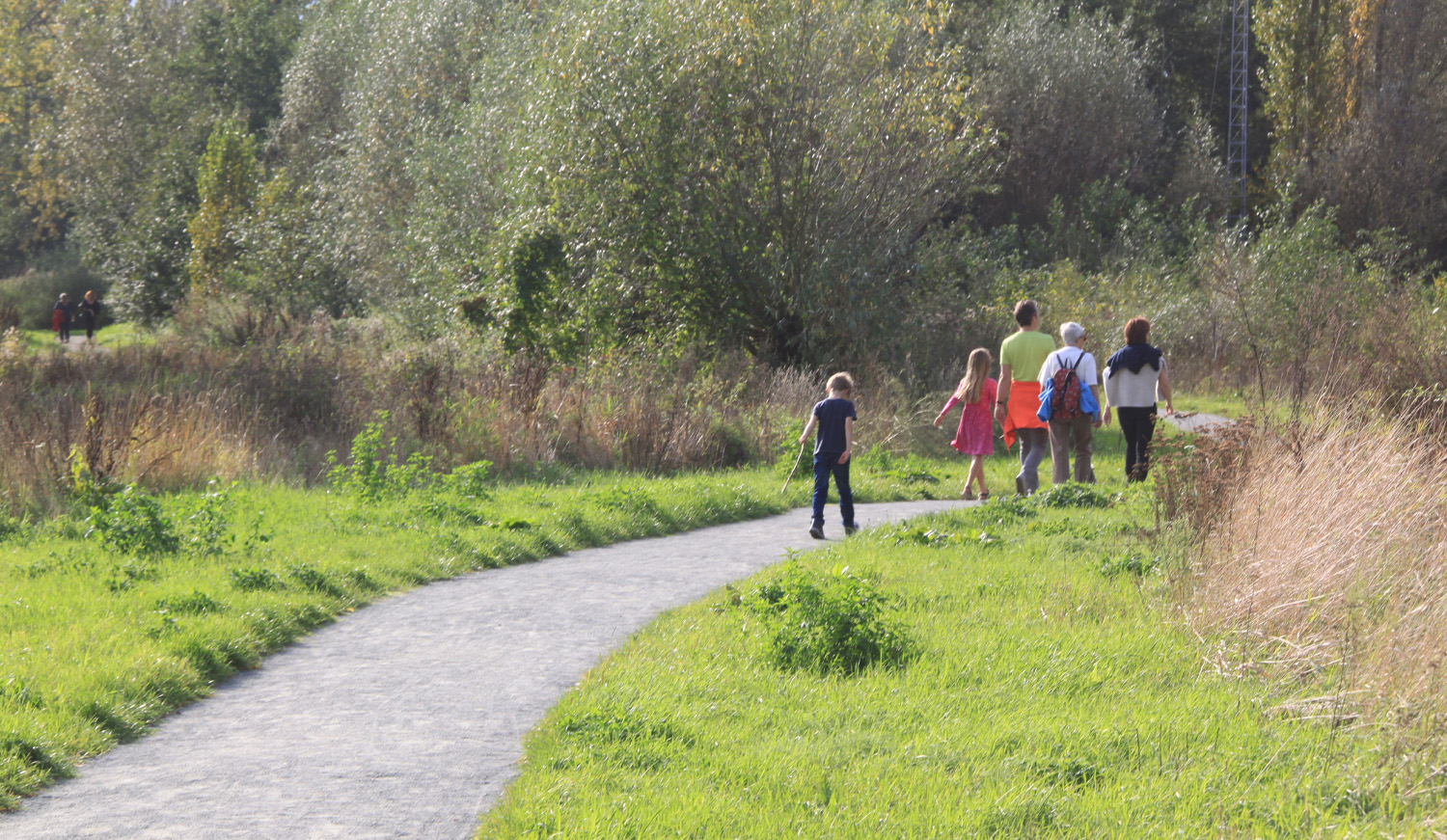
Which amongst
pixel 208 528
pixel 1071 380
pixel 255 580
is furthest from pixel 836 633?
pixel 1071 380

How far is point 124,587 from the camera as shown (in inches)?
309

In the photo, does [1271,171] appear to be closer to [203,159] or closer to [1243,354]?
[1243,354]

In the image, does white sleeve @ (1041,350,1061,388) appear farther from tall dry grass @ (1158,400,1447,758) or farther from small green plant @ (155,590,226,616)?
small green plant @ (155,590,226,616)

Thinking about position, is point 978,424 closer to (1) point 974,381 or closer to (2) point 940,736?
(1) point 974,381

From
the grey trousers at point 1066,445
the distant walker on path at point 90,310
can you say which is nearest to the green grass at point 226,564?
the grey trousers at point 1066,445

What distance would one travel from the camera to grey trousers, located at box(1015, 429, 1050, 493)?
12.8 m

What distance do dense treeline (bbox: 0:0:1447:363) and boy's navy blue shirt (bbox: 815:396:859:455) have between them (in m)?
8.33

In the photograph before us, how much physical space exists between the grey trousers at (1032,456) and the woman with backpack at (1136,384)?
0.82 meters

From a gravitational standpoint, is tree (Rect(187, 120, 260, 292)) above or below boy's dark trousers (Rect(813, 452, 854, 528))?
above

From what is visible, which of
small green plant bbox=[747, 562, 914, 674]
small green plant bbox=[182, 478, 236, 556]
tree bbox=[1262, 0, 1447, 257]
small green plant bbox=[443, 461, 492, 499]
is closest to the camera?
small green plant bbox=[747, 562, 914, 674]

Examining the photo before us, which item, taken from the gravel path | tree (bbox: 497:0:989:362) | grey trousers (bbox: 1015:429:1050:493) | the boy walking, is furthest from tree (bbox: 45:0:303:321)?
the gravel path

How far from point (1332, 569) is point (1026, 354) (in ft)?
21.4

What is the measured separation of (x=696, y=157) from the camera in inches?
737

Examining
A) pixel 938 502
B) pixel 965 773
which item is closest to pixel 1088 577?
pixel 965 773
